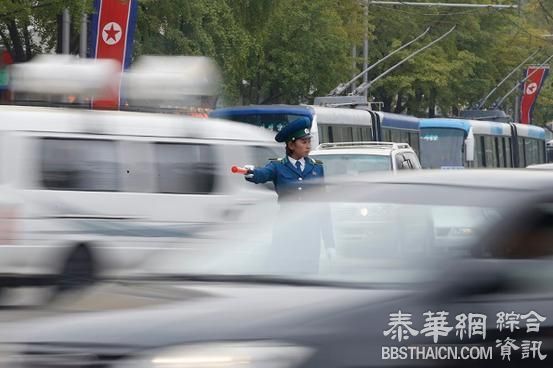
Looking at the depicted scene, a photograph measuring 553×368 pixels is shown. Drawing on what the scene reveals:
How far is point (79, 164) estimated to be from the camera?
1345 cm

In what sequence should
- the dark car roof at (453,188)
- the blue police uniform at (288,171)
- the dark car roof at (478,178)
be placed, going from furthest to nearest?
the blue police uniform at (288,171)
the dark car roof at (478,178)
the dark car roof at (453,188)

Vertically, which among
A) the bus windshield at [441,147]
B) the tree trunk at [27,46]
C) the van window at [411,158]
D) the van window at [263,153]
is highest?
the van window at [263,153]

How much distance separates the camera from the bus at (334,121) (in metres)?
31.2

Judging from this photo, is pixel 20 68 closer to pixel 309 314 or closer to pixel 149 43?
pixel 309 314

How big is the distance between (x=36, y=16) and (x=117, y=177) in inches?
564

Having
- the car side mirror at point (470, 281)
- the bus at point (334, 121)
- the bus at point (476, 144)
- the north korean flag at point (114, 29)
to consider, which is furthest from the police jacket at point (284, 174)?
the bus at point (476, 144)

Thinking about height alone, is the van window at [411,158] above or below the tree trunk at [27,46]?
below

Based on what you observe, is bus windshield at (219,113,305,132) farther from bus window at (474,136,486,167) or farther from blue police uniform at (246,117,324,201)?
blue police uniform at (246,117,324,201)

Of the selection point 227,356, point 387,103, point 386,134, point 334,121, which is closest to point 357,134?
point 386,134

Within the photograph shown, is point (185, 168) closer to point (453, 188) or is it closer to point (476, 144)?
point (453, 188)

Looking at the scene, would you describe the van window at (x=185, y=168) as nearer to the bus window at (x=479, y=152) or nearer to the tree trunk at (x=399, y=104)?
the bus window at (x=479, y=152)

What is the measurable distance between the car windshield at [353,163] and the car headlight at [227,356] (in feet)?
53.0

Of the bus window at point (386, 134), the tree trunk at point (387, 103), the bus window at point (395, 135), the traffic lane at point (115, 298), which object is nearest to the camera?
the traffic lane at point (115, 298)

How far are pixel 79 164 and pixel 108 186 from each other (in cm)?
34
